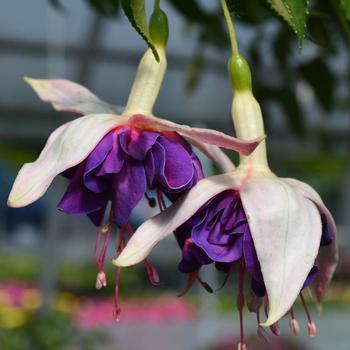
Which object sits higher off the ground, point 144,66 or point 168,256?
point 144,66

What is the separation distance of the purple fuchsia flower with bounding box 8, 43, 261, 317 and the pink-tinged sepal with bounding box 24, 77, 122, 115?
0.05m

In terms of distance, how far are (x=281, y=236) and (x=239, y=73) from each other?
14cm

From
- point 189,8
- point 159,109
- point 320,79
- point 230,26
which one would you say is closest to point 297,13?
point 230,26

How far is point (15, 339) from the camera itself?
2.59 metres

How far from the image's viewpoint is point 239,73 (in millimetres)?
500

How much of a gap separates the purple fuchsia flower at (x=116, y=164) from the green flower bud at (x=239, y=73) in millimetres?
65

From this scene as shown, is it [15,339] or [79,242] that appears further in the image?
[79,242]

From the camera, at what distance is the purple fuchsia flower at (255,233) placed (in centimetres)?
39

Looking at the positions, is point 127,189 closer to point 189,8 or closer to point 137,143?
point 137,143

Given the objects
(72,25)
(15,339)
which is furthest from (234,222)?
(72,25)

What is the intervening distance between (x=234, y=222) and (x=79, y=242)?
29.2 ft

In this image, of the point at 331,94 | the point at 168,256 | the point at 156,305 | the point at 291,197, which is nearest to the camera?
the point at 291,197

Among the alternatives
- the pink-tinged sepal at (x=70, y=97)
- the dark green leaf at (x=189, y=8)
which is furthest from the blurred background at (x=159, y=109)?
the pink-tinged sepal at (x=70, y=97)

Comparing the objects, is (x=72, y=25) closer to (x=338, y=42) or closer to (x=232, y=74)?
(x=338, y=42)
